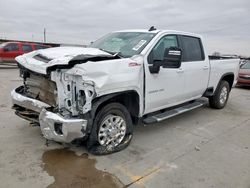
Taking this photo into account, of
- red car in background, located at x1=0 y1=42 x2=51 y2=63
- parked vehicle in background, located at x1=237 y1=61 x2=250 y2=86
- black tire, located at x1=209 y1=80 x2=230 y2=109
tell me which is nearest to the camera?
black tire, located at x1=209 y1=80 x2=230 y2=109

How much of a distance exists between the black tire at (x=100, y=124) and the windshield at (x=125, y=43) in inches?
36.8

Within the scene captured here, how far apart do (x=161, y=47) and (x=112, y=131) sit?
176 cm

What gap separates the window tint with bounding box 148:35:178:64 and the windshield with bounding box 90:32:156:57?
0.18 meters

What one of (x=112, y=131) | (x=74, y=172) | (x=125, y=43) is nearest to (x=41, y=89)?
(x=112, y=131)

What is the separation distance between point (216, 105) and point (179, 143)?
115 inches

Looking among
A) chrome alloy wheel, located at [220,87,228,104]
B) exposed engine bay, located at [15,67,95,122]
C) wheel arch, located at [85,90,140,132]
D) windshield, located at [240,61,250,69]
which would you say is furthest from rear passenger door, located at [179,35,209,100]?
windshield, located at [240,61,250,69]

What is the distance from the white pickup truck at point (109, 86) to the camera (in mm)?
3141

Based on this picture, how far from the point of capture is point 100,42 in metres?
4.96

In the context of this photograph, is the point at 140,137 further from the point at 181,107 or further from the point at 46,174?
the point at 46,174

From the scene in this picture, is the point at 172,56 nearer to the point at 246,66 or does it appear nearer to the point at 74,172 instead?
the point at 74,172

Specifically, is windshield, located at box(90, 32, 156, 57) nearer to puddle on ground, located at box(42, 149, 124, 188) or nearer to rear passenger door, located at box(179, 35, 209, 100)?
rear passenger door, located at box(179, 35, 209, 100)

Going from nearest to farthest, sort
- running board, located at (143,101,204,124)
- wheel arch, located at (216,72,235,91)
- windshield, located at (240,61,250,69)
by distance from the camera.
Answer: running board, located at (143,101,204,124) < wheel arch, located at (216,72,235,91) < windshield, located at (240,61,250,69)

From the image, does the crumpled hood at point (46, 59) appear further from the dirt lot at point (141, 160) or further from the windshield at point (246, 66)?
the windshield at point (246, 66)

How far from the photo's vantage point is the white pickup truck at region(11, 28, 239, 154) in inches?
124
